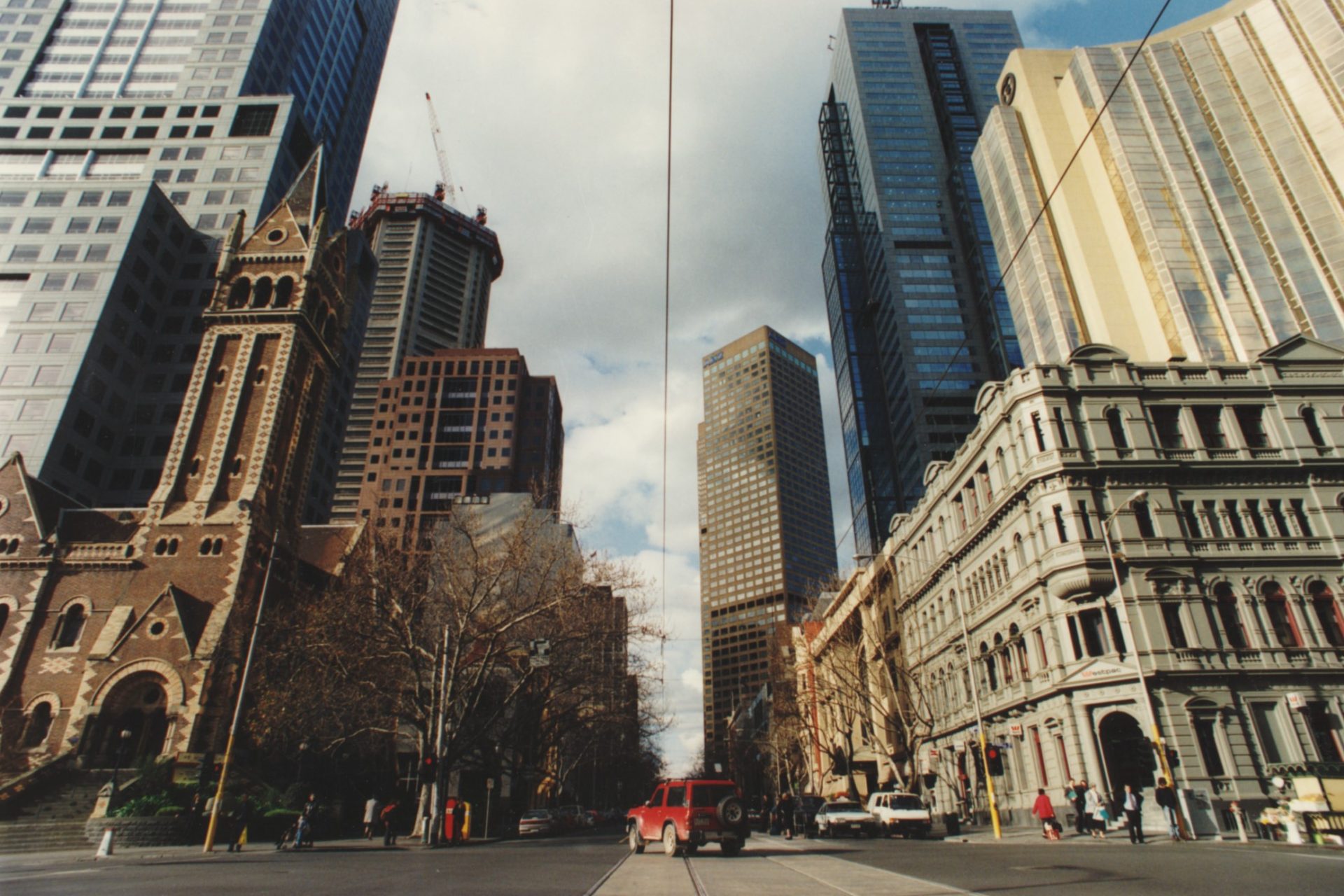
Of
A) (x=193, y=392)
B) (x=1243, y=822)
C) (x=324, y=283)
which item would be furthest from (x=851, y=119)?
(x=1243, y=822)

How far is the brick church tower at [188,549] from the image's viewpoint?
117 feet

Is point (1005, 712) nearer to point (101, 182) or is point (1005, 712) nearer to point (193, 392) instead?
point (193, 392)

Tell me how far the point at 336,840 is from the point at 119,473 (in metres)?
51.2

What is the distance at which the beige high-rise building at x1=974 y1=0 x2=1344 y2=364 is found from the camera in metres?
53.3

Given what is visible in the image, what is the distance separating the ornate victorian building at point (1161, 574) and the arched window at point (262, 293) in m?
47.5

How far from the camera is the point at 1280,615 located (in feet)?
94.5

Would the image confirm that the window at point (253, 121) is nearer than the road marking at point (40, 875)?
No

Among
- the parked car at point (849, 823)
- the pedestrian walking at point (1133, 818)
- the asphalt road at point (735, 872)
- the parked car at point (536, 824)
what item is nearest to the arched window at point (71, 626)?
the asphalt road at point (735, 872)

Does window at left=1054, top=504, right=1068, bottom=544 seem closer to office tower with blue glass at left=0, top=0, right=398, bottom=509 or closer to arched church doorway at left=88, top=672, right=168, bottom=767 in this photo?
arched church doorway at left=88, top=672, right=168, bottom=767

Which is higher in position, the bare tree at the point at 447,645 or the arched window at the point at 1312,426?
the arched window at the point at 1312,426

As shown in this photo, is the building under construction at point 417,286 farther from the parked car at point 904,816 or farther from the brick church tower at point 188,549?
the parked car at point 904,816

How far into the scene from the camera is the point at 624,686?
42344 millimetres

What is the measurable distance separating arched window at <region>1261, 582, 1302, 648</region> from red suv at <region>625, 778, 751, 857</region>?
23890 millimetres

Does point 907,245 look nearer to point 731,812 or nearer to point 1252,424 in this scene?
point 1252,424
